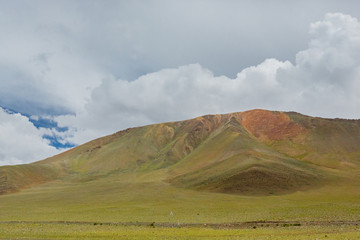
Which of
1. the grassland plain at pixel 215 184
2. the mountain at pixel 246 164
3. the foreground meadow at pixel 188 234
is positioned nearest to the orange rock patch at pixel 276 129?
the mountain at pixel 246 164

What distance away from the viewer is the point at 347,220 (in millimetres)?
44250

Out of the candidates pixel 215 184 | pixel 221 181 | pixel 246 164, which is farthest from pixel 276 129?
pixel 215 184

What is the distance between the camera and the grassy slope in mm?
59500

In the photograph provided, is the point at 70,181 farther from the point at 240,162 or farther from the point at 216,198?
the point at 216,198

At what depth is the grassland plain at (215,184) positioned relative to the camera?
52312 mm

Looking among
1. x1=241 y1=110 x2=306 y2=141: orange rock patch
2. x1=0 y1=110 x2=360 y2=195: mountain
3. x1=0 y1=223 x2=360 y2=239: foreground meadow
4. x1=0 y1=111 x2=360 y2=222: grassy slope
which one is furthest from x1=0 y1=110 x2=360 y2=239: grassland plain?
x1=0 y1=223 x2=360 y2=239: foreground meadow

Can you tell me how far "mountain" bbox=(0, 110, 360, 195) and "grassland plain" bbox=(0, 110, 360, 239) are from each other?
0.43 m

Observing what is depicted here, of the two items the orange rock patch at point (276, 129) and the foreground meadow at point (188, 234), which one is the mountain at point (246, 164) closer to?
the orange rock patch at point (276, 129)

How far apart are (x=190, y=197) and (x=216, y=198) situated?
7.43 metres

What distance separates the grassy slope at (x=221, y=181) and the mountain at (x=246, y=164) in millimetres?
352

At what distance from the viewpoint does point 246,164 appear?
117 meters

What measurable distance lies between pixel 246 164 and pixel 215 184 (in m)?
17.6

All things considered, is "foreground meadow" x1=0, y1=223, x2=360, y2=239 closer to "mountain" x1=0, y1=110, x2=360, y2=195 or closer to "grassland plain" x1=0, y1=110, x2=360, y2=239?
"grassland plain" x1=0, y1=110, x2=360, y2=239

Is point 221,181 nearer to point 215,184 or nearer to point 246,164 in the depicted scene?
point 215,184
